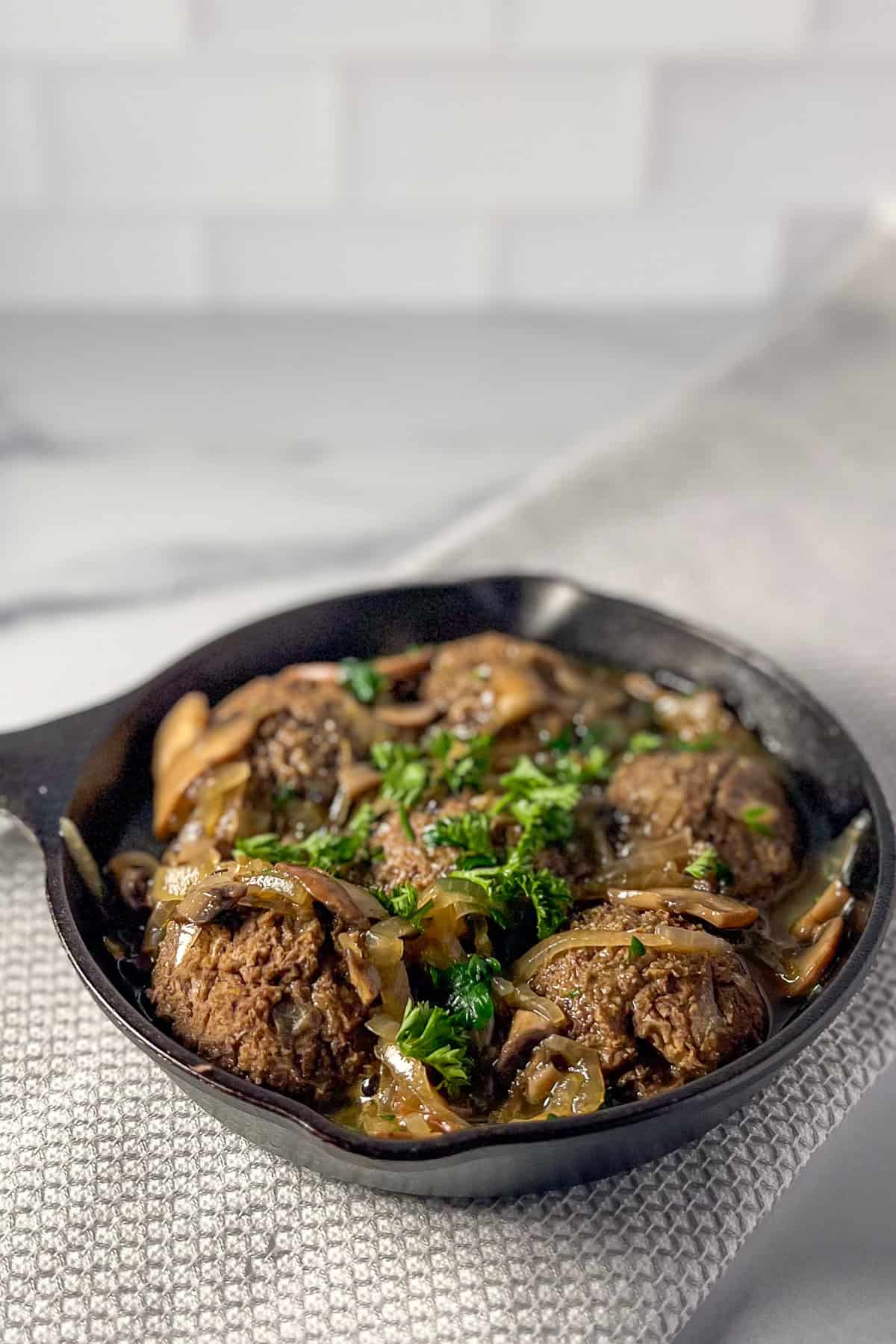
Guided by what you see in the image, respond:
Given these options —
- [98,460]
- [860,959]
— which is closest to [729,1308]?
[860,959]

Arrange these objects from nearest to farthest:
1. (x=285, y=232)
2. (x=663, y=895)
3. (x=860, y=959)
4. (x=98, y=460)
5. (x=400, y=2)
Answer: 1. (x=860, y=959)
2. (x=663, y=895)
3. (x=98, y=460)
4. (x=400, y=2)
5. (x=285, y=232)

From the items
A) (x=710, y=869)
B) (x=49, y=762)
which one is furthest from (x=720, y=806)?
(x=49, y=762)

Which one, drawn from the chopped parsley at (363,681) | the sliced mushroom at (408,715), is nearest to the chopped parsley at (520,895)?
the sliced mushroom at (408,715)

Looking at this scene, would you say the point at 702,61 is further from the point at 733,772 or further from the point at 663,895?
the point at 663,895

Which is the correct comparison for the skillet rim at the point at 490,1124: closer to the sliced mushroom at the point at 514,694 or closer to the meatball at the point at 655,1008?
the meatball at the point at 655,1008

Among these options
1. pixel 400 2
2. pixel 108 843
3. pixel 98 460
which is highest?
pixel 400 2

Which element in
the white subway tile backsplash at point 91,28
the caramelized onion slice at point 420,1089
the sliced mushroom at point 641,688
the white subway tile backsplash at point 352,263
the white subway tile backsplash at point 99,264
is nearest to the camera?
the caramelized onion slice at point 420,1089

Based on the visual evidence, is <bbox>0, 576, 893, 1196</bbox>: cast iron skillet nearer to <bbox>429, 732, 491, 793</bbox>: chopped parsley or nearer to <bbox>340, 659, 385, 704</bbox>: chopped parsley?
<bbox>340, 659, 385, 704</bbox>: chopped parsley
